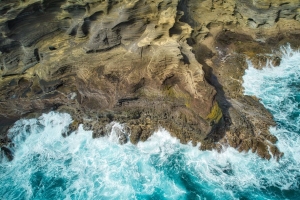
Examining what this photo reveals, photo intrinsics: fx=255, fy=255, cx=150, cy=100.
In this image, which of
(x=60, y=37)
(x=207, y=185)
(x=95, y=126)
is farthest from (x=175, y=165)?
(x=60, y=37)

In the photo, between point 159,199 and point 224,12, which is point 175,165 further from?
point 224,12

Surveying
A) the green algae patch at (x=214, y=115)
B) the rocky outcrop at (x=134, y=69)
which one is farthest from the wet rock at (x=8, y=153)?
the green algae patch at (x=214, y=115)

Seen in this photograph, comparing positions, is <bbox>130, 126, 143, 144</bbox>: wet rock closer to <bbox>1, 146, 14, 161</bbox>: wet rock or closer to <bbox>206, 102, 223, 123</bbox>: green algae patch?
<bbox>206, 102, 223, 123</bbox>: green algae patch

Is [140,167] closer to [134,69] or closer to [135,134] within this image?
[135,134]

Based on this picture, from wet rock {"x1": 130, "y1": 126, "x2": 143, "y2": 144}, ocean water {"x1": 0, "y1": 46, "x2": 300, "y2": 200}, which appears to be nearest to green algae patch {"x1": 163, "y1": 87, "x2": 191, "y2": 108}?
ocean water {"x1": 0, "y1": 46, "x2": 300, "y2": 200}

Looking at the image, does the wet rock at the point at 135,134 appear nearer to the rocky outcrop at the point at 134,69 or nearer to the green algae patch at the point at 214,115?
the rocky outcrop at the point at 134,69

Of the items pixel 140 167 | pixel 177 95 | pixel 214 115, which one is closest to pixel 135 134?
pixel 140 167
